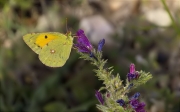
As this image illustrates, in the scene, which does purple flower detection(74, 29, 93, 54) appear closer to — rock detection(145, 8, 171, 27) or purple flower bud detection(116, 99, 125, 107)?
purple flower bud detection(116, 99, 125, 107)

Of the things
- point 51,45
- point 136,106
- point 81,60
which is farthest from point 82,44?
point 81,60

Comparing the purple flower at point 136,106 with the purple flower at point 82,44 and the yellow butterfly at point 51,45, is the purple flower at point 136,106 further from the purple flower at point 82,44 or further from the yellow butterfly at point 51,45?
the yellow butterfly at point 51,45

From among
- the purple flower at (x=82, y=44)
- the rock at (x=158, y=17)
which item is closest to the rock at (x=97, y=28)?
the rock at (x=158, y=17)

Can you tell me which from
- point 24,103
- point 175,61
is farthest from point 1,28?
point 175,61

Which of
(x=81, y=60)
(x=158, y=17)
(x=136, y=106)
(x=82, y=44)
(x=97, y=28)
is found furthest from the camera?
(x=158, y=17)

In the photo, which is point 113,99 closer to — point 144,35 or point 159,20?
point 144,35

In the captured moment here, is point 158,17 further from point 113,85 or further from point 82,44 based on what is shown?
point 113,85
